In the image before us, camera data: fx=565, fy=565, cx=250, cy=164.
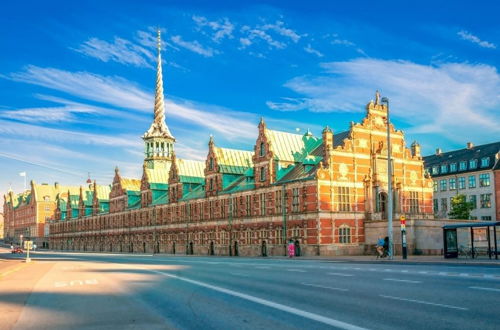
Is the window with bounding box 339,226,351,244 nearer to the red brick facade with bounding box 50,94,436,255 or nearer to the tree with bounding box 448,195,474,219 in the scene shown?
the red brick facade with bounding box 50,94,436,255

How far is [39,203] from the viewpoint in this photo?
182000 mm

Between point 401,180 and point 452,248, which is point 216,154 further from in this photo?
point 452,248

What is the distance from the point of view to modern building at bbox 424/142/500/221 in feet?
290

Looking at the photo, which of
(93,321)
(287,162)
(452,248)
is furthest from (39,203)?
(93,321)

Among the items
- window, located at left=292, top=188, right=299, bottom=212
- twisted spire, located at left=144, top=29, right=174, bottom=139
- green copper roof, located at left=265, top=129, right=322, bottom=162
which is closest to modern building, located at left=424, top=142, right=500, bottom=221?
green copper roof, located at left=265, top=129, right=322, bottom=162

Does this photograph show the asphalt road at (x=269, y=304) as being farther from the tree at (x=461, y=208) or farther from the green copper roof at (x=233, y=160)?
the tree at (x=461, y=208)

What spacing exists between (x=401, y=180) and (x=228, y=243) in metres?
23.6

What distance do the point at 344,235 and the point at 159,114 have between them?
223ft

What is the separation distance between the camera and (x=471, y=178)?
92938mm

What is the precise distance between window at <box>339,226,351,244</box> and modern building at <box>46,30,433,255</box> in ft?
0.36

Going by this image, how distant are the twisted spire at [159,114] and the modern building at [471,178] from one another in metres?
52.8

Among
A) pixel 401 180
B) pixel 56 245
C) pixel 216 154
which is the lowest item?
pixel 56 245

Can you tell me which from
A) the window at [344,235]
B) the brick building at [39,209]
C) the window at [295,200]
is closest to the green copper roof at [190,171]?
the window at [295,200]

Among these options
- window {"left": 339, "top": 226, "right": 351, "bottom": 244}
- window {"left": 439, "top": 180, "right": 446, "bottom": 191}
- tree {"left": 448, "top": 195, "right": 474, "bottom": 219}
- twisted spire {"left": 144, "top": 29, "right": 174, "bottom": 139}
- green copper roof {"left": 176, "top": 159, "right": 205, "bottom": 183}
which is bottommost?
window {"left": 339, "top": 226, "right": 351, "bottom": 244}
